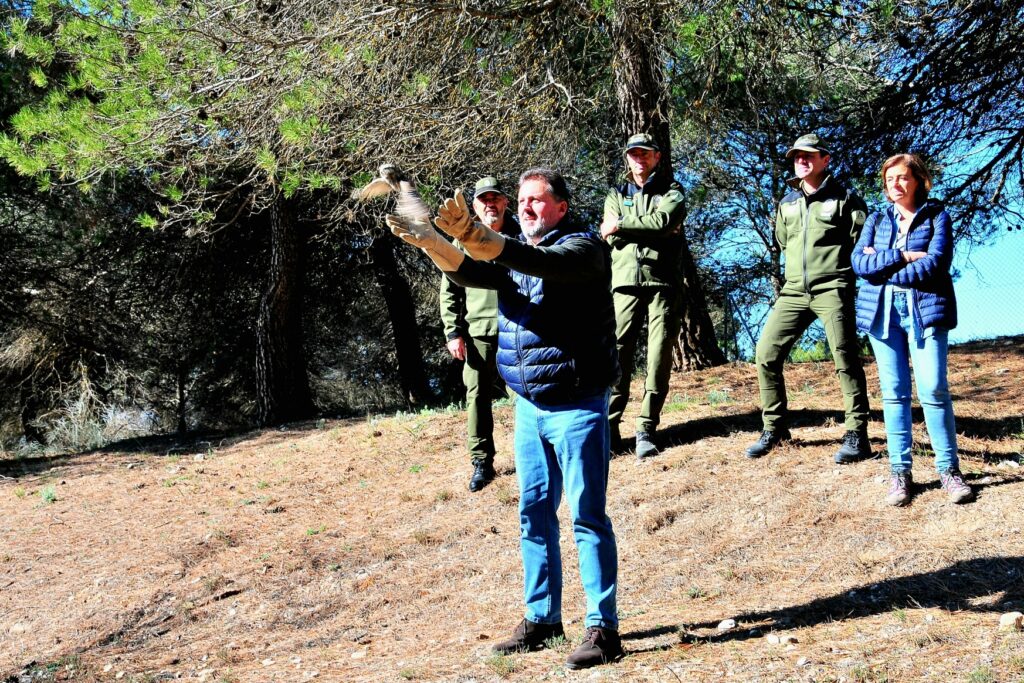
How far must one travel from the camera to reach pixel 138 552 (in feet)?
24.6

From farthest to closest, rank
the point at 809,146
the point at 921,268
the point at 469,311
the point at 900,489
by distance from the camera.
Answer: the point at 469,311 < the point at 809,146 < the point at 900,489 < the point at 921,268

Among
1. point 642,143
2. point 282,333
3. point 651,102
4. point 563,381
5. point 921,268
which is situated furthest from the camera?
point 282,333

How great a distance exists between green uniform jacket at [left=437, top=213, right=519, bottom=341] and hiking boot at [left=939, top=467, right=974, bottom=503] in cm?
296

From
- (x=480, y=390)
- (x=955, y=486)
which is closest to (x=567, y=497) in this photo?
(x=955, y=486)

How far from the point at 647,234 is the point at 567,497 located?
299 centimetres

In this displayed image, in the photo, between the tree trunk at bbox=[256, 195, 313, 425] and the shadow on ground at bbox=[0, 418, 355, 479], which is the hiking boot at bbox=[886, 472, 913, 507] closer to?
the shadow on ground at bbox=[0, 418, 355, 479]

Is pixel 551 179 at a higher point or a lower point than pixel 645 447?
higher

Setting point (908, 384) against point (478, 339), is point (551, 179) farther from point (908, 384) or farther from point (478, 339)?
point (478, 339)

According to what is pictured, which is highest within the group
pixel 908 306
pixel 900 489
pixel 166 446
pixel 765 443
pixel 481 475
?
pixel 908 306

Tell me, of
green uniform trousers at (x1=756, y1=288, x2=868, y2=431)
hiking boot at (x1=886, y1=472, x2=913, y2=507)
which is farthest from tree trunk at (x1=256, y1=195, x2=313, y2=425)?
hiking boot at (x1=886, y1=472, x2=913, y2=507)

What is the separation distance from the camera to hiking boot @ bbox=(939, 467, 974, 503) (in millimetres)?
5395

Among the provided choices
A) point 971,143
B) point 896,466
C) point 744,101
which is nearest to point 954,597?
point 896,466

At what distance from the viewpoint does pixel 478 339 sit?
22.2 feet

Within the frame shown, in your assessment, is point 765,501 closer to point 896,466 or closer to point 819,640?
point 896,466
